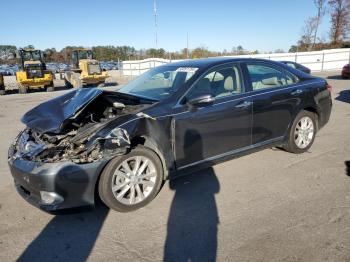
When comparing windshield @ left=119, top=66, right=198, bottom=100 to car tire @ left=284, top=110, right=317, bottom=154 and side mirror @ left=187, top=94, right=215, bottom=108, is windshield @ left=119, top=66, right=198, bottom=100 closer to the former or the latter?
side mirror @ left=187, top=94, right=215, bottom=108

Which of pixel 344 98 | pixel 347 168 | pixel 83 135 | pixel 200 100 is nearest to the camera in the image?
pixel 83 135

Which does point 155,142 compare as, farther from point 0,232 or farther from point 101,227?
point 0,232

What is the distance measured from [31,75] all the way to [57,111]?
18.3 m

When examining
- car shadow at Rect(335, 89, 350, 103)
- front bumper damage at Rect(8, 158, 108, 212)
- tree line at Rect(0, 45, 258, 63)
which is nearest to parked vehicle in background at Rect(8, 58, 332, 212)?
front bumper damage at Rect(8, 158, 108, 212)

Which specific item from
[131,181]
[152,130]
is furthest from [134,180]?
[152,130]

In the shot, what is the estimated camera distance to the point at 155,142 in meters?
3.78

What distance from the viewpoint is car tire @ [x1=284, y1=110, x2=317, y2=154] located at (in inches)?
207

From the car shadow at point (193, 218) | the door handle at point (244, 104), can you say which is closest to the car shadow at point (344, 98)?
the door handle at point (244, 104)

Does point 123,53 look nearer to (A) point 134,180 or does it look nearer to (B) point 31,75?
(B) point 31,75

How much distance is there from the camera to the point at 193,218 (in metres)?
3.49

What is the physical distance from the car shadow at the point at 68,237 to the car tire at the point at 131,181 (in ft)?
0.84

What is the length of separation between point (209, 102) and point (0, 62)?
63682 mm

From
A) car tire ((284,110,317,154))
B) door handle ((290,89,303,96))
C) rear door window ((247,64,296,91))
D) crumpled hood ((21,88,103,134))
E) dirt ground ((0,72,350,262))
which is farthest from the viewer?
car tire ((284,110,317,154))

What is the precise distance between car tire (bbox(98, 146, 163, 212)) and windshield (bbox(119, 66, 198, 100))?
34.5 inches
